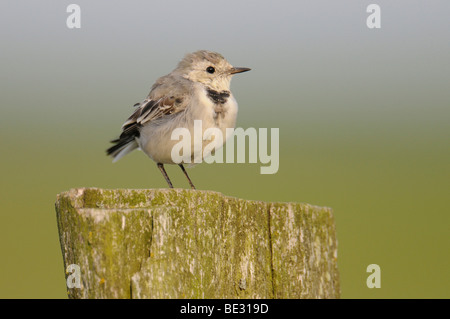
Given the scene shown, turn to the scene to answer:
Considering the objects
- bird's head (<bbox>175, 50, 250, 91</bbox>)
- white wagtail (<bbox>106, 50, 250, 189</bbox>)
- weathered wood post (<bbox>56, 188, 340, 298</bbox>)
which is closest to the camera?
weathered wood post (<bbox>56, 188, 340, 298</bbox>)

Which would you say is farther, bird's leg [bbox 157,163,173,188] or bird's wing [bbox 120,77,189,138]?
bird's leg [bbox 157,163,173,188]

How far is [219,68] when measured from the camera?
22.9 feet

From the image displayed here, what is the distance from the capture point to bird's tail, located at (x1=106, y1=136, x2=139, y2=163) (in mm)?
7332

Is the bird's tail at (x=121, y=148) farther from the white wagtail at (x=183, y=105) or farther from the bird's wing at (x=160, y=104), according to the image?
the bird's wing at (x=160, y=104)

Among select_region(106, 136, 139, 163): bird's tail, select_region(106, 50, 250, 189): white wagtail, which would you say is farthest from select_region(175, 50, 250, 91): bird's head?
select_region(106, 136, 139, 163): bird's tail

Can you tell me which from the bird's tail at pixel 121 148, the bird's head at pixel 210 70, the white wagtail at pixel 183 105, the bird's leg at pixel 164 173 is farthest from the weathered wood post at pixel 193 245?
the bird's tail at pixel 121 148

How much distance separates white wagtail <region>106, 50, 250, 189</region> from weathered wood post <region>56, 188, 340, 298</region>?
2496 millimetres

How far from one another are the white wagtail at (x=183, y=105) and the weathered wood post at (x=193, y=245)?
8.19 ft

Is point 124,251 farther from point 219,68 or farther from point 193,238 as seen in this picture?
point 219,68

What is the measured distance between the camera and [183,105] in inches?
253

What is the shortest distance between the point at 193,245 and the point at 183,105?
125 inches

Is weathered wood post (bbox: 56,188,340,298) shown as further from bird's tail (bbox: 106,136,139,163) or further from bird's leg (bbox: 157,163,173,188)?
bird's tail (bbox: 106,136,139,163)
